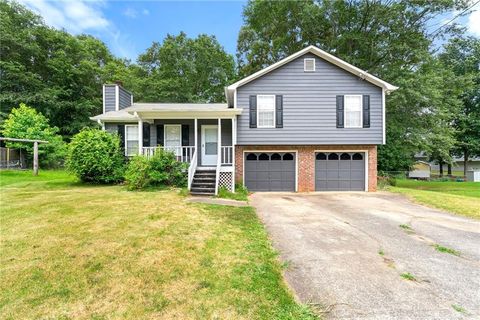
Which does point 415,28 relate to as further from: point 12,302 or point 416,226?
point 12,302

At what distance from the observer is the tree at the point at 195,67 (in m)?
28.8

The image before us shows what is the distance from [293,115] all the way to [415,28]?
14664 mm

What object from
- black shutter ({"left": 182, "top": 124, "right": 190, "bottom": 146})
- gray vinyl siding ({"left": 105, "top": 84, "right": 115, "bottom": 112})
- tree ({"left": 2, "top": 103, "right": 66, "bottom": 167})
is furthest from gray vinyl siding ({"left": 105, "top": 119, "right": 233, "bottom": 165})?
tree ({"left": 2, "top": 103, "right": 66, "bottom": 167})

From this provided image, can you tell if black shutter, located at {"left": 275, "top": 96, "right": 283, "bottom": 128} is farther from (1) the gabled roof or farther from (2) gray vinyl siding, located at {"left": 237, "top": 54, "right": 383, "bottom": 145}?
(1) the gabled roof

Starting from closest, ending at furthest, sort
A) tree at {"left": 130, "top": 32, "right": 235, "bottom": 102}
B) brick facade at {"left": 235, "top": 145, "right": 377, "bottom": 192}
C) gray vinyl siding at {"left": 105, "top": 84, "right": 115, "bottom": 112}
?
brick facade at {"left": 235, "top": 145, "right": 377, "bottom": 192}, gray vinyl siding at {"left": 105, "top": 84, "right": 115, "bottom": 112}, tree at {"left": 130, "top": 32, "right": 235, "bottom": 102}

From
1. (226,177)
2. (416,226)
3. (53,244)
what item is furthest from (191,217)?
(416,226)

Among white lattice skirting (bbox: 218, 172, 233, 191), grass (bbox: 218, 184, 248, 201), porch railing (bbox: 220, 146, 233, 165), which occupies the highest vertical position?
porch railing (bbox: 220, 146, 233, 165)

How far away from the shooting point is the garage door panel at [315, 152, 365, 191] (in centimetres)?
1266

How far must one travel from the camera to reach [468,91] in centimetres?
2548

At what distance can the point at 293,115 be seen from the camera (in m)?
12.3

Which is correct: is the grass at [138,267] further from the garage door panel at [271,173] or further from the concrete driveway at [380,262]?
the garage door panel at [271,173]

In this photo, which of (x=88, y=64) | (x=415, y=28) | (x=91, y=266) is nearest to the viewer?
(x=91, y=266)

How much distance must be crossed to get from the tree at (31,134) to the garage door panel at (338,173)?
1791cm

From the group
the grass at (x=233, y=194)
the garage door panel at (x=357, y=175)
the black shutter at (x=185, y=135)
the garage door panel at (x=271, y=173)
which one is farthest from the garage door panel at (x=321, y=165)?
the black shutter at (x=185, y=135)
